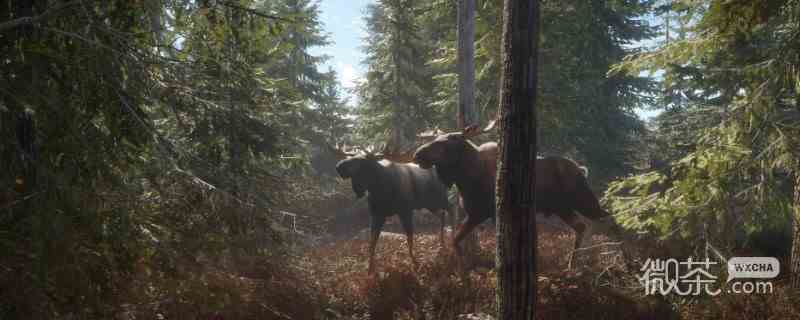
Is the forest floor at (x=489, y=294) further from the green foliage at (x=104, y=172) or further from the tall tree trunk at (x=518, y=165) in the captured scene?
the green foliage at (x=104, y=172)

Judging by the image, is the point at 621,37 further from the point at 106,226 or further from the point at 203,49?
the point at 106,226

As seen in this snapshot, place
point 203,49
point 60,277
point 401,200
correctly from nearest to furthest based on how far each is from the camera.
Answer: point 60,277 < point 203,49 < point 401,200

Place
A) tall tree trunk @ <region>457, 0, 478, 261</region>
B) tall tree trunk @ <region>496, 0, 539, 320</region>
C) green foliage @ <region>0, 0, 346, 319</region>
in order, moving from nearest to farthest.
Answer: green foliage @ <region>0, 0, 346, 319</region>
tall tree trunk @ <region>496, 0, 539, 320</region>
tall tree trunk @ <region>457, 0, 478, 261</region>

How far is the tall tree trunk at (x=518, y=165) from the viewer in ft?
18.5

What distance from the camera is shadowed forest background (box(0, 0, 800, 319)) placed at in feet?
11.7

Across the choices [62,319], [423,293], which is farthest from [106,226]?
[423,293]

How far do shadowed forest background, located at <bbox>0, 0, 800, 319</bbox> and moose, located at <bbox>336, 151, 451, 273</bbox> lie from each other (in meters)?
0.93

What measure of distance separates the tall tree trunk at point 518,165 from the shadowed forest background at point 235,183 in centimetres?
206

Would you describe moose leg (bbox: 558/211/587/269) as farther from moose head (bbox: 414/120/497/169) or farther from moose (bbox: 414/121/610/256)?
moose head (bbox: 414/120/497/169)

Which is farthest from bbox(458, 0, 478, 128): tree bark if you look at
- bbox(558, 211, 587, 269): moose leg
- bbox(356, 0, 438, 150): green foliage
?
bbox(356, 0, 438, 150): green foliage

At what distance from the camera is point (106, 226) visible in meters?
3.75

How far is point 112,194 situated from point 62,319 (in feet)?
3.86

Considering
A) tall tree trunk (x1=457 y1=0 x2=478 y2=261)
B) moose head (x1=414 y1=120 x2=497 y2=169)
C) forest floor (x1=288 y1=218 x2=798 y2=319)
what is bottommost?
forest floor (x1=288 y1=218 x2=798 y2=319)

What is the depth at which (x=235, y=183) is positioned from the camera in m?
5.32
